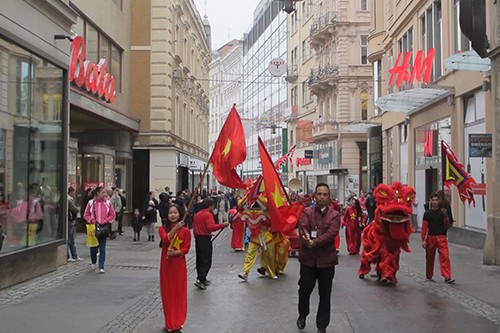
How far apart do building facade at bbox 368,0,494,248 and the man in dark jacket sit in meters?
7.74

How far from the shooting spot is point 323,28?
4666 cm

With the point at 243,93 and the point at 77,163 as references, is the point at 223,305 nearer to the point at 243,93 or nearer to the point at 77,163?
the point at 77,163

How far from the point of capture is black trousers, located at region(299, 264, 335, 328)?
770cm

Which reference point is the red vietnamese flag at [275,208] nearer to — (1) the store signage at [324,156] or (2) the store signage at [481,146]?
(2) the store signage at [481,146]

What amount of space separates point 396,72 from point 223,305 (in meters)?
16.9

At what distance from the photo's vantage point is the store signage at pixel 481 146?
1452 centimetres

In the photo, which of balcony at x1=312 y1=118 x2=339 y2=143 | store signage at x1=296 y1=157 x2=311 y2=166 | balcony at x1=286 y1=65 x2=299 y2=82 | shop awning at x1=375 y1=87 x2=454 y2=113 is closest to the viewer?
shop awning at x1=375 y1=87 x2=454 y2=113

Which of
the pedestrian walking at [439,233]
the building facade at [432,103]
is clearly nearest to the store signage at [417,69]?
the building facade at [432,103]

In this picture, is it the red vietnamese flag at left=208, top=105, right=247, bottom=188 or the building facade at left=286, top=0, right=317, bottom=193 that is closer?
the red vietnamese flag at left=208, top=105, right=247, bottom=188

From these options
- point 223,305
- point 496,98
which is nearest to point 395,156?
point 496,98

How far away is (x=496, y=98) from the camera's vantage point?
1423 cm

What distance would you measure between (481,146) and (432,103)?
9.21 m

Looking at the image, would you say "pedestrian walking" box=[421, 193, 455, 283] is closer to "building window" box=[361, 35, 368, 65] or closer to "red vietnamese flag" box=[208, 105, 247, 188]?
"red vietnamese flag" box=[208, 105, 247, 188]

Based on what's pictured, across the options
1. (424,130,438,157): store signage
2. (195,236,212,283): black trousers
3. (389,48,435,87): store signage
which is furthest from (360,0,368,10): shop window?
(195,236,212,283): black trousers
